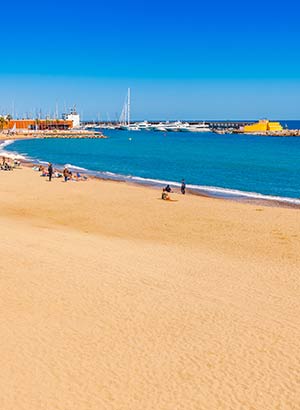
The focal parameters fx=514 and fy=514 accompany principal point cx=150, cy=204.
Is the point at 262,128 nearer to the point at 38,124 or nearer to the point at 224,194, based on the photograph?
the point at 38,124

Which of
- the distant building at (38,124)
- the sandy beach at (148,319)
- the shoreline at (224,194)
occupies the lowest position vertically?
the shoreline at (224,194)

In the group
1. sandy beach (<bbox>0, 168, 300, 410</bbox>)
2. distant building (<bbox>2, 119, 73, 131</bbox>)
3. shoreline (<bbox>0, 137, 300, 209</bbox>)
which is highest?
distant building (<bbox>2, 119, 73, 131</bbox>)

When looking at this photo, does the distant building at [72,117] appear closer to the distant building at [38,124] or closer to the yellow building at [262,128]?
the distant building at [38,124]

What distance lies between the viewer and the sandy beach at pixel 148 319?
754cm

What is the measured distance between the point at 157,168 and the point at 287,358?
161 ft

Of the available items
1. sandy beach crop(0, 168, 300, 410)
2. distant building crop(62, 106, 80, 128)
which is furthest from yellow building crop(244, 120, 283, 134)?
sandy beach crop(0, 168, 300, 410)

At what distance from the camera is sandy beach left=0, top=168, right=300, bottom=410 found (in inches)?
297

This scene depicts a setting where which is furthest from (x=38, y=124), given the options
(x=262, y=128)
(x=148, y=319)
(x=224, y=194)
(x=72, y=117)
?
(x=148, y=319)

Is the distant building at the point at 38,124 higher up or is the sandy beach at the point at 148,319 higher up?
the distant building at the point at 38,124

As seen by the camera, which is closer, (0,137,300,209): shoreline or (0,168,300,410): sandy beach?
(0,168,300,410): sandy beach

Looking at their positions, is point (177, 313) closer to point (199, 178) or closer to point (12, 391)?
point (12, 391)

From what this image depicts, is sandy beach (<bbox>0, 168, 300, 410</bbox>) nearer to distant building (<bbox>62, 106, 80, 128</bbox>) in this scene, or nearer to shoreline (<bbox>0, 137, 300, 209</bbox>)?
shoreline (<bbox>0, 137, 300, 209</bbox>)

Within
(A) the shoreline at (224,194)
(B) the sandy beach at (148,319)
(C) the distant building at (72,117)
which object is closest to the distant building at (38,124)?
(C) the distant building at (72,117)

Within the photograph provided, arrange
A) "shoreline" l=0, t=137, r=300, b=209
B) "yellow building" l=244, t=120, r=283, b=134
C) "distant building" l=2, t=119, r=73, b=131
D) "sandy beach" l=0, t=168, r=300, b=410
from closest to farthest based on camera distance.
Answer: "sandy beach" l=0, t=168, r=300, b=410 < "shoreline" l=0, t=137, r=300, b=209 < "distant building" l=2, t=119, r=73, b=131 < "yellow building" l=244, t=120, r=283, b=134
